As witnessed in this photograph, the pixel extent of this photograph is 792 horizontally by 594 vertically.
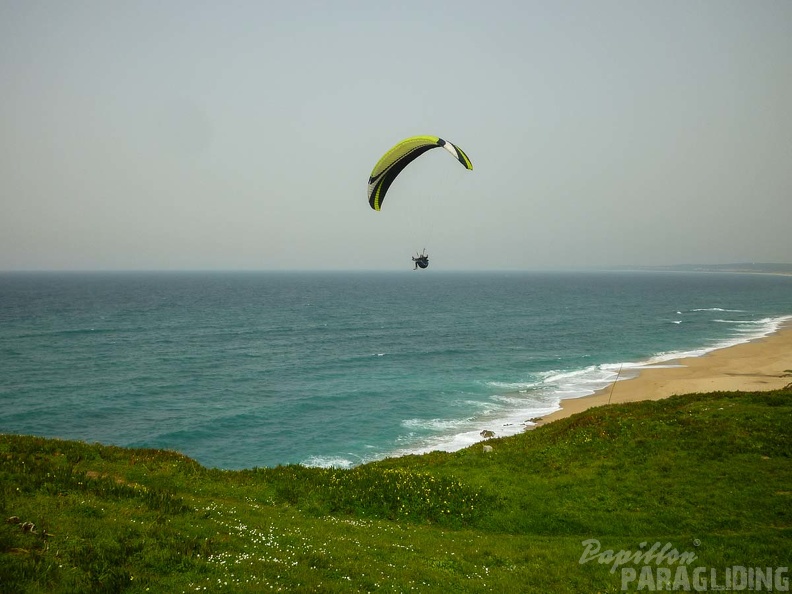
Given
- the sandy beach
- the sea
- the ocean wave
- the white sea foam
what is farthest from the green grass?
the sandy beach

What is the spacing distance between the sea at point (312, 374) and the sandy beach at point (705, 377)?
2.37 m

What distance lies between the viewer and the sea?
120 feet

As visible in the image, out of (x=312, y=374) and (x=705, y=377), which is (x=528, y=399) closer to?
(x=705, y=377)

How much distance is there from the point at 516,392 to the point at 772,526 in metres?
35.6

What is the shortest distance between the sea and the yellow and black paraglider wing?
18216mm

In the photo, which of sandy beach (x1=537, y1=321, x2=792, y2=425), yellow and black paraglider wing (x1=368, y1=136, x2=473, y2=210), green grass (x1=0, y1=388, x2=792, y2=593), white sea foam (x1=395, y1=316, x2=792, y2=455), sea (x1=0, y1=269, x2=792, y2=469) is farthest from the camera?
sandy beach (x1=537, y1=321, x2=792, y2=425)

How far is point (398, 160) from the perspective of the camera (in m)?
27.1

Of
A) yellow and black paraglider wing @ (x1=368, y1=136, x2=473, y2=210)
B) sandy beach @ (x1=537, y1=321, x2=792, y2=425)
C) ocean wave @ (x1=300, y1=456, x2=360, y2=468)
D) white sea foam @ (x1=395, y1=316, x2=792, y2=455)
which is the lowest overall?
ocean wave @ (x1=300, y1=456, x2=360, y2=468)

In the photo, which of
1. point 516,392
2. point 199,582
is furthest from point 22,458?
point 516,392

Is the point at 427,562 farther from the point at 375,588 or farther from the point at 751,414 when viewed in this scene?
the point at 751,414

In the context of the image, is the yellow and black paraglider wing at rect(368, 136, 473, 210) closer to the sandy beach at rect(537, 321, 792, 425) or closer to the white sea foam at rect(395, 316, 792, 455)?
the white sea foam at rect(395, 316, 792, 455)

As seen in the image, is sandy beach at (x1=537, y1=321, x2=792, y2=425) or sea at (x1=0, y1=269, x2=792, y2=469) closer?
sea at (x1=0, y1=269, x2=792, y2=469)

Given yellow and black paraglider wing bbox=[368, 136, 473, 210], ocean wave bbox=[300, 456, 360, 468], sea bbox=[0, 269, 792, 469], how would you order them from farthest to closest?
sea bbox=[0, 269, 792, 469], ocean wave bbox=[300, 456, 360, 468], yellow and black paraglider wing bbox=[368, 136, 473, 210]

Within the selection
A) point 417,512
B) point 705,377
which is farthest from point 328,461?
point 705,377
